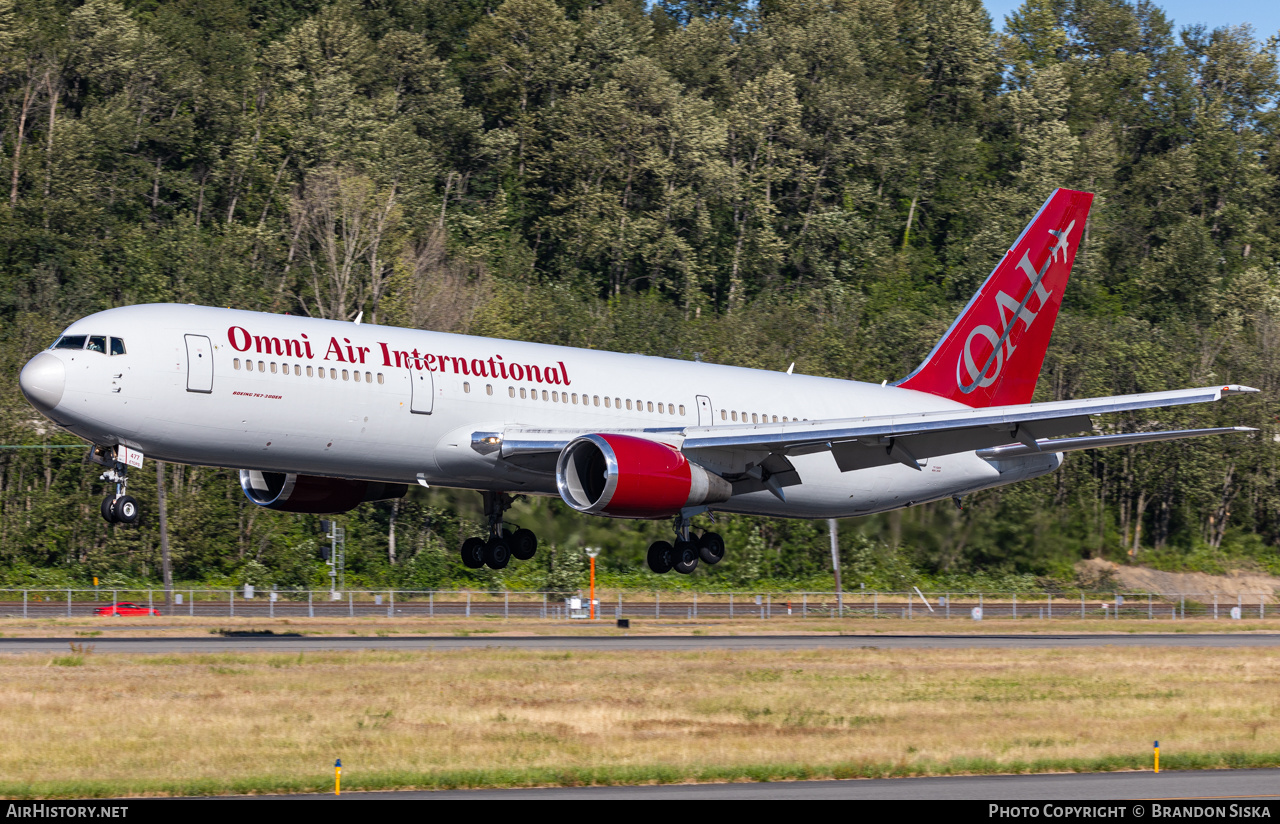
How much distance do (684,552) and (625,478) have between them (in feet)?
19.0

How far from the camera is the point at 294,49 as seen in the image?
111500 mm

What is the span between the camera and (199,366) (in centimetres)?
3212

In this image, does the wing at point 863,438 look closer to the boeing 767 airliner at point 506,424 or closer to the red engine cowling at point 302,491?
the boeing 767 airliner at point 506,424

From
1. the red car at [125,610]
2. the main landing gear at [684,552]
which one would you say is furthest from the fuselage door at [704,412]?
the red car at [125,610]

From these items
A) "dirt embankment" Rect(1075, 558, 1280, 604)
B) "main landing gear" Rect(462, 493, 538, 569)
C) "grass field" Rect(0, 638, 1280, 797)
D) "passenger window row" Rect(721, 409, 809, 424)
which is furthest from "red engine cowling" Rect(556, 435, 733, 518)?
"dirt embankment" Rect(1075, 558, 1280, 604)

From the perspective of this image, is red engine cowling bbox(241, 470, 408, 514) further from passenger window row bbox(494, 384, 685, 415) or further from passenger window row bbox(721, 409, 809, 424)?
passenger window row bbox(721, 409, 809, 424)

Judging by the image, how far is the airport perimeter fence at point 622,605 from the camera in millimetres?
64438

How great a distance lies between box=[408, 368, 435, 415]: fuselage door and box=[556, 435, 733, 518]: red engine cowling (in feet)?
10.8

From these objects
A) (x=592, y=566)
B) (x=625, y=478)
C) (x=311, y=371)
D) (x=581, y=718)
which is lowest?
(x=581, y=718)

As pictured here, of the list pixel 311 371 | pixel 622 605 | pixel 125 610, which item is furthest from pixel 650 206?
pixel 311 371

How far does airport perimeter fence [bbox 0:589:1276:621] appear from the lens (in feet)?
211

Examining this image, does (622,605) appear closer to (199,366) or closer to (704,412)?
(704,412)

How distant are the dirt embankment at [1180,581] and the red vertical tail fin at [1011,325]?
18.3 metres

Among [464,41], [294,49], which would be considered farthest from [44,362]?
[464,41]
